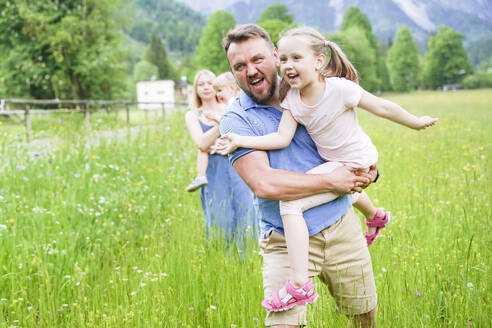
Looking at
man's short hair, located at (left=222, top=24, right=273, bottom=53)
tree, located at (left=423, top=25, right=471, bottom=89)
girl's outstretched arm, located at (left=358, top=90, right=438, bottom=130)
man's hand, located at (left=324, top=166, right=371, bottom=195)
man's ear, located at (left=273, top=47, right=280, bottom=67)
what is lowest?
man's hand, located at (left=324, top=166, right=371, bottom=195)

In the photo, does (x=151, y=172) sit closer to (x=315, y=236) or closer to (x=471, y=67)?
(x=315, y=236)

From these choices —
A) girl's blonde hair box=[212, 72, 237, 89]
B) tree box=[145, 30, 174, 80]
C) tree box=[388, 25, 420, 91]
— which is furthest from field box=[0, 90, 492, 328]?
tree box=[145, 30, 174, 80]

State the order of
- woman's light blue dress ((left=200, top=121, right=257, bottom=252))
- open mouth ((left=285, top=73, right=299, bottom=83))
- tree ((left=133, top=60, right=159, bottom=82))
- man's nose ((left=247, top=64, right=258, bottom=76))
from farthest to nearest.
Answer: tree ((left=133, top=60, right=159, bottom=82)) < woman's light blue dress ((left=200, top=121, right=257, bottom=252)) < man's nose ((left=247, top=64, right=258, bottom=76)) < open mouth ((left=285, top=73, right=299, bottom=83))

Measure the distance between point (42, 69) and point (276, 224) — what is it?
3178 cm

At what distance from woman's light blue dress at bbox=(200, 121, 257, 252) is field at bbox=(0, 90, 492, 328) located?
203 mm

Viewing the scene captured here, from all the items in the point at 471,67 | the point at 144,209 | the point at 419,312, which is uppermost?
the point at 471,67

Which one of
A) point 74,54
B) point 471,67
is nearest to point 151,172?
point 74,54

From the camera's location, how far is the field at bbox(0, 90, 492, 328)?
2.81 metres

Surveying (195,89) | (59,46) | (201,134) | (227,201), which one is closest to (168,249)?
(227,201)

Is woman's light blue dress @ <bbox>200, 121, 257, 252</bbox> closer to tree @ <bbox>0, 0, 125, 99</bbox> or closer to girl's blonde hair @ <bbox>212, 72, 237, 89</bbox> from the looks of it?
girl's blonde hair @ <bbox>212, 72, 237, 89</bbox>

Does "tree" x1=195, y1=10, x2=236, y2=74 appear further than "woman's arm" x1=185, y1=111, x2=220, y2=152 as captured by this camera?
Yes

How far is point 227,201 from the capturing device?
436 cm

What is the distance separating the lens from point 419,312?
2.64 metres

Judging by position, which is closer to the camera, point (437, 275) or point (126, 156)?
point (437, 275)
